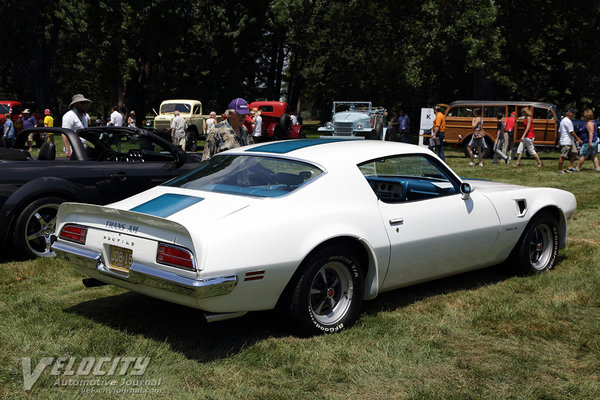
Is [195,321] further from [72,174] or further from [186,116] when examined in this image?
[186,116]

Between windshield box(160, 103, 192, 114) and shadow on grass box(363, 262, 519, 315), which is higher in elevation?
windshield box(160, 103, 192, 114)

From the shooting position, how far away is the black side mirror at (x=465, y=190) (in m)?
5.45

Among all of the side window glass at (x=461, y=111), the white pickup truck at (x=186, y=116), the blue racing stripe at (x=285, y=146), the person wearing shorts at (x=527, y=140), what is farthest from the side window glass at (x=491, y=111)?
the blue racing stripe at (x=285, y=146)

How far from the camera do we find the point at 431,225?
5141 mm

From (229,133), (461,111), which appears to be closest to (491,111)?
(461,111)

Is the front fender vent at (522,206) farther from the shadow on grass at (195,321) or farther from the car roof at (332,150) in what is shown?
the car roof at (332,150)

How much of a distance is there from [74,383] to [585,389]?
287cm

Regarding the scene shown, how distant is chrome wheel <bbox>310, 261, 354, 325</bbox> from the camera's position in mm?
4496

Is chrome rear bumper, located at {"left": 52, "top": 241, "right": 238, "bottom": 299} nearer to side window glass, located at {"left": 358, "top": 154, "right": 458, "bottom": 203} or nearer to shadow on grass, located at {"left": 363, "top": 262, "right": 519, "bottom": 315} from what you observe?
shadow on grass, located at {"left": 363, "top": 262, "right": 519, "bottom": 315}

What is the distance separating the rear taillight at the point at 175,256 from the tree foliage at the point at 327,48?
22288mm

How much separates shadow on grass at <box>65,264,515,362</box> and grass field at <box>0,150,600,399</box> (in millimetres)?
14

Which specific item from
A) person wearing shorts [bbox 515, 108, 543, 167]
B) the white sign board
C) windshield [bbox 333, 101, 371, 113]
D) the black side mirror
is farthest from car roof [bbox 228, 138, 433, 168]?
windshield [bbox 333, 101, 371, 113]

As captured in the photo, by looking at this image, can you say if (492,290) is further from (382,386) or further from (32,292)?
(32,292)

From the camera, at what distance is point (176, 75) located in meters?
40.0
